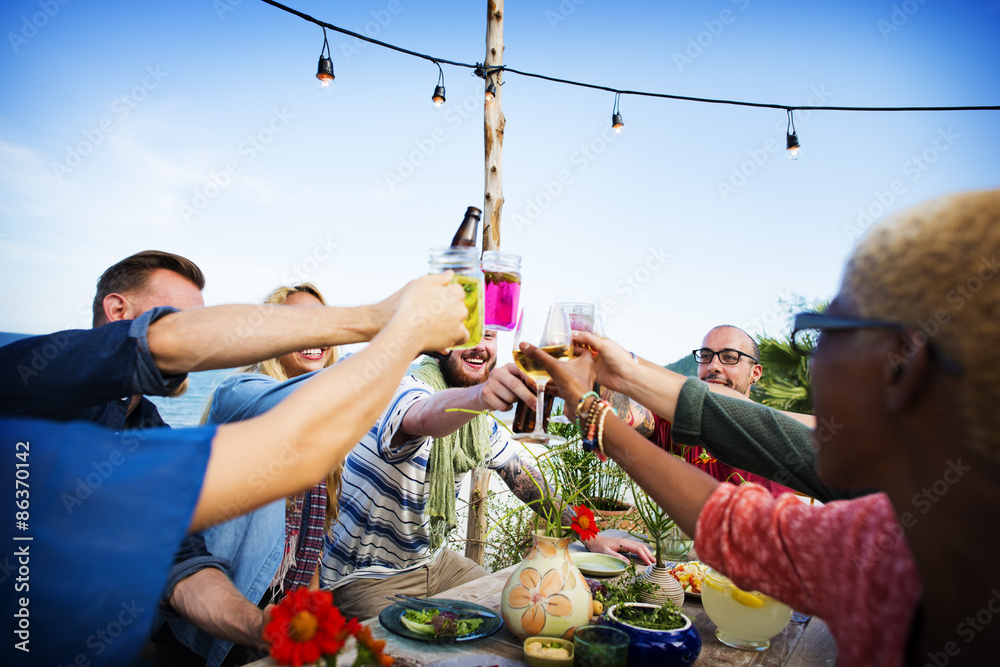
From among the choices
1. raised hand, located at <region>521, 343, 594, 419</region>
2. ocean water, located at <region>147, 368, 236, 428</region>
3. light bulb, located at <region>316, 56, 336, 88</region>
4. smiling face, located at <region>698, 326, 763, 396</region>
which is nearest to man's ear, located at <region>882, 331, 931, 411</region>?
raised hand, located at <region>521, 343, 594, 419</region>

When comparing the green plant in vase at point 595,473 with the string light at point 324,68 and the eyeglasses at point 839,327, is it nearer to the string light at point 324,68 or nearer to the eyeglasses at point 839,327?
the eyeglasses at point 839,327

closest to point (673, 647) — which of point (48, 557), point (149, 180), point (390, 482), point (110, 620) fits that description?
point (110, 620)

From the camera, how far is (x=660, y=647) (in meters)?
1.47

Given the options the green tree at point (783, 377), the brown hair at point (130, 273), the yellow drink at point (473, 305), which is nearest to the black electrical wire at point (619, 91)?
the brown hair at point (130, 273)

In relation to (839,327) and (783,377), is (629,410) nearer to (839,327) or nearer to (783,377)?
(839,327)

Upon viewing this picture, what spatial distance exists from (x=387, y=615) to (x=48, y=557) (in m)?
1.09

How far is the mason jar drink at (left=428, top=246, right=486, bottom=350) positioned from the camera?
58.3 inches

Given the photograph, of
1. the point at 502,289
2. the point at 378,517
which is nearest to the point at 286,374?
the point at 378,517

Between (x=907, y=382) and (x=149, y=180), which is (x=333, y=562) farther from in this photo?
(x=149, y=180)

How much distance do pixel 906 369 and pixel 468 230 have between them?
43.8 inches

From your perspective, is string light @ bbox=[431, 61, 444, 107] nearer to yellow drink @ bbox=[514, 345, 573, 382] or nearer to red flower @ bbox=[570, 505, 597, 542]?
yellow drink @ bbox=[514, 345, 573, 382]

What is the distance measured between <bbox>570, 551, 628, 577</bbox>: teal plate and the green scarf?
85 centimetres

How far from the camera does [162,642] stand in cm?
233

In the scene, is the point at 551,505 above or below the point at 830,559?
below
